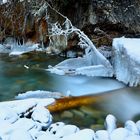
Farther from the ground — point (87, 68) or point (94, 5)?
point (94, 5)

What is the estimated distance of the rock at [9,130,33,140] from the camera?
409cm

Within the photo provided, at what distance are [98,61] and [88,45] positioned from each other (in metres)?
0.45

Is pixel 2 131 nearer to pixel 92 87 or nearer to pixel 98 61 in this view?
pixel 92 87

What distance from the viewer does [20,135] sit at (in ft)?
13.5

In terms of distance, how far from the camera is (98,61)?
23.8 feet

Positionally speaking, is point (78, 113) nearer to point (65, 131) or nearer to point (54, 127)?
point (54, 127)

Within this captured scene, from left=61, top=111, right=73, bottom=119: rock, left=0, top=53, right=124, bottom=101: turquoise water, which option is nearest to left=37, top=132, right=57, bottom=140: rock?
left=61, top=111, right=73, bottom=119: rock

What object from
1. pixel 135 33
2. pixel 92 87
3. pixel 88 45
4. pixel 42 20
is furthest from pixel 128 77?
pixel 42 20

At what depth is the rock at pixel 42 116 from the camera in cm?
465

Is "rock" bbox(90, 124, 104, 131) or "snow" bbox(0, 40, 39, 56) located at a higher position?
"snow" bbox(0, 40, 39, 56)

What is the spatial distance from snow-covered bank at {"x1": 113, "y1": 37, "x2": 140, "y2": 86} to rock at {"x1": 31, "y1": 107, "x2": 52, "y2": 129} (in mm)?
2043

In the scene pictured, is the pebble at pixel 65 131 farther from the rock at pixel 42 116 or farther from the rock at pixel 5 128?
the rock at pixel 5 128

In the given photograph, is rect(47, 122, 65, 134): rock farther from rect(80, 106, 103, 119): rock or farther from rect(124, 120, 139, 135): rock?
rect(124, 120, 139, 135): rock

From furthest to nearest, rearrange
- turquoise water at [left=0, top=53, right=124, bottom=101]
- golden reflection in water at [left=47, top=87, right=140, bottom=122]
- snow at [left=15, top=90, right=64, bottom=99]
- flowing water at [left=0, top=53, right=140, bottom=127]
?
turquoise water at [left=0, top=53, right=124, bottom=101] → snow at [left=15, top=90, right=64, bottom=99] → flowing water at [left=0, top=53, right=140, bottom=127] → golden reflection in water at [left=47, top=87, right=140, bottom=122]
